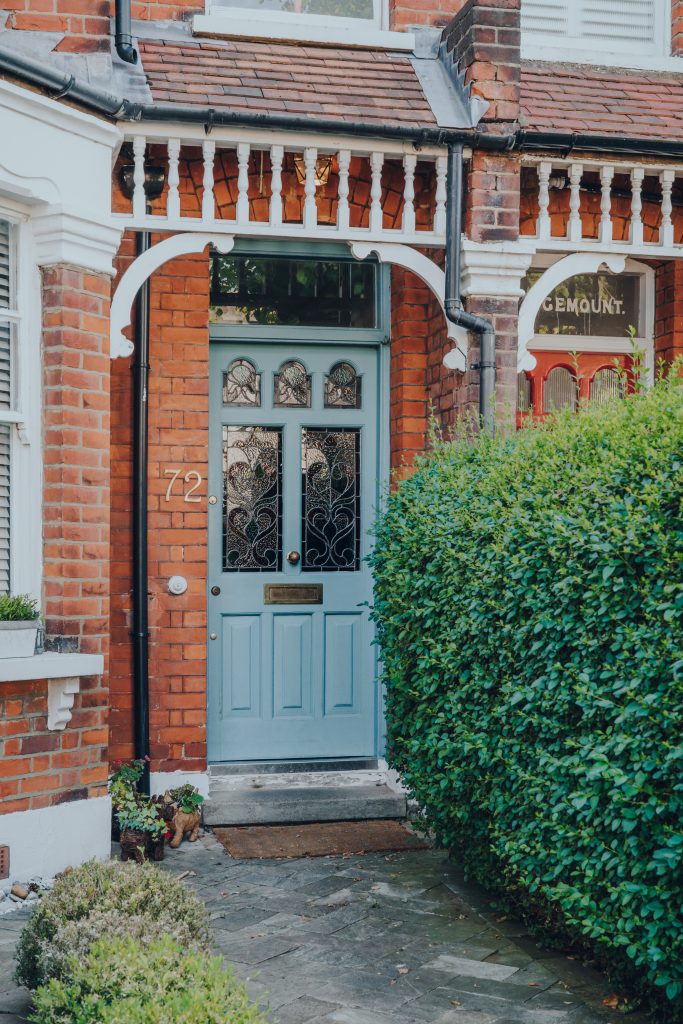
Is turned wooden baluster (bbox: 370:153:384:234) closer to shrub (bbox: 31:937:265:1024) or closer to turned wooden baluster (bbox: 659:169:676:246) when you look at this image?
turned wooden baluster (bbox: 659:169:676:246)

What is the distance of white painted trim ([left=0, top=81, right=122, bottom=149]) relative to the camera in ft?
16.1

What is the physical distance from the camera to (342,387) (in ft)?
22.7

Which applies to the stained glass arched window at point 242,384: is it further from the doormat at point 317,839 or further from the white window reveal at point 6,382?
the doormat at point 317,839

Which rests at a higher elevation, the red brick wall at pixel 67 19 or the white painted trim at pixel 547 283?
the red brick wall at pixel 67 19

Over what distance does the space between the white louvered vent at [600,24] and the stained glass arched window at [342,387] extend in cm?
246


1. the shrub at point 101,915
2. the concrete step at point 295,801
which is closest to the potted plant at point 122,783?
the concrete step at point 295,801

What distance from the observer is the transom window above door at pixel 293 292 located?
22.2 ft

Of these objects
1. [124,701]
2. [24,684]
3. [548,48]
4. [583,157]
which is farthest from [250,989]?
[548,48]

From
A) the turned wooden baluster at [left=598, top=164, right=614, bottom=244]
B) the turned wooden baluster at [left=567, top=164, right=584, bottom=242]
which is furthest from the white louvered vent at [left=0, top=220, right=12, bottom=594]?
the turned wooden baluster at [left=598, top=164, right=614, bottom=244]

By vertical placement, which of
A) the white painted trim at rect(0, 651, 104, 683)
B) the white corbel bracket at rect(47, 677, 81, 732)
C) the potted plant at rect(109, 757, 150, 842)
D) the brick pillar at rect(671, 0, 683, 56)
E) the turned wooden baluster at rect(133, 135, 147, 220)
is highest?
the brick pillar at rect(671, 0, 683, 56)

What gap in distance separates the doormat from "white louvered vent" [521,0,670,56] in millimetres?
4987

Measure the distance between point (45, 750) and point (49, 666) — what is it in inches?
17.9

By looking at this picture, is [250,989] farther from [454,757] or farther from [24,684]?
[24,684]

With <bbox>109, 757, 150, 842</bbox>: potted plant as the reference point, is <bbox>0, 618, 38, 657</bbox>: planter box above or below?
above
